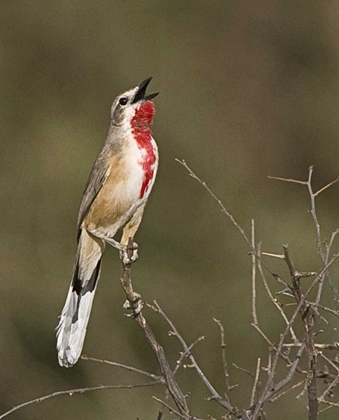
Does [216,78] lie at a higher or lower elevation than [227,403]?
lower

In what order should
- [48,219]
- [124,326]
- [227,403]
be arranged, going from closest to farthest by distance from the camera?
[227,403], [124,326], [48,219]

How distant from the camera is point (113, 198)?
18.4 ft

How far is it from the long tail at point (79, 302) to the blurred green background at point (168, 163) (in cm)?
286

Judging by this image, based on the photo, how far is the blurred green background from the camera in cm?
1017

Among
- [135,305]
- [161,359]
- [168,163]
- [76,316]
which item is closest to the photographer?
[161,359]

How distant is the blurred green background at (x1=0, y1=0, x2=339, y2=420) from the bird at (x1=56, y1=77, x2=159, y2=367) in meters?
2.89

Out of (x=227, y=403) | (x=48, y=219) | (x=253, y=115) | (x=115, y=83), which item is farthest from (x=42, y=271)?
(x=227, y=403)

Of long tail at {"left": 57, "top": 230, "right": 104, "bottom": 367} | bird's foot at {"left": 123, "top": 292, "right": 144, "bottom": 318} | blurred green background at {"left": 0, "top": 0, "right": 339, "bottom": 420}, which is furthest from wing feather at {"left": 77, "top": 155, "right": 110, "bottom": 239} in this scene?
blurred green background at {"left": 0, "top": 0, "right": 339, "bottom": 420}

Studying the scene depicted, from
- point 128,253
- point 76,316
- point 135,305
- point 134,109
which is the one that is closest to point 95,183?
point 134,109

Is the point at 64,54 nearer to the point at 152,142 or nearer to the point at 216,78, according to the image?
the point at 216,78

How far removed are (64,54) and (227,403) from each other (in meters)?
9.27

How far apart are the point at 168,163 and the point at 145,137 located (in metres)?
6.09

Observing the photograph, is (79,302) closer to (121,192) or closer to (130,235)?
(130,235)

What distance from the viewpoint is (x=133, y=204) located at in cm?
557
